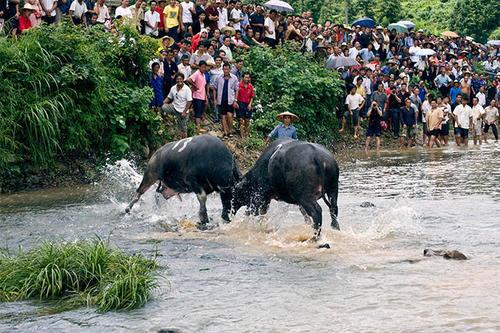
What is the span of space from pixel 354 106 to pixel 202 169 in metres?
14.7

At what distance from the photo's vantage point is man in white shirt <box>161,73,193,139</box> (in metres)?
20.8

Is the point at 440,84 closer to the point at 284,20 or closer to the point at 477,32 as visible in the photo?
the point at 284,20

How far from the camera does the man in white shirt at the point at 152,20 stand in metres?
23.8

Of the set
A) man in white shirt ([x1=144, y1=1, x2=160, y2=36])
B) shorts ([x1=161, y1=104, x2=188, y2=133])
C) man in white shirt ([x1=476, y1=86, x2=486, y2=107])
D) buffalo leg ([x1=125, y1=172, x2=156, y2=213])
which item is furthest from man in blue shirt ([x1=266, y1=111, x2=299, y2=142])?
man in white shirt ([x1=476, y1=86, x2=486, y2=107])

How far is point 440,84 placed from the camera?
32.6m

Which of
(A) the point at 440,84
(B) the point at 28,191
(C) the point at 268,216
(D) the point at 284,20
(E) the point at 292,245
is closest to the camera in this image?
(E) the point at 292,245

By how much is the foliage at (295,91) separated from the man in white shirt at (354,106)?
0.35m

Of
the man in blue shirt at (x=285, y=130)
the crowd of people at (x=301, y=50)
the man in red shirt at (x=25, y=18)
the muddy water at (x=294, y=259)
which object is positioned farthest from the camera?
the crowd of people at (x=301, y=50)

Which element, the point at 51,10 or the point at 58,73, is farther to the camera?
the point at 51,10

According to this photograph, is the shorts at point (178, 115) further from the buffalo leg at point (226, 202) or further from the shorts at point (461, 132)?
the shorts at point (461, 132)

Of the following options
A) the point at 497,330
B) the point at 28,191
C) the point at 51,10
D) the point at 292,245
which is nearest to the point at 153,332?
the point at 497,330

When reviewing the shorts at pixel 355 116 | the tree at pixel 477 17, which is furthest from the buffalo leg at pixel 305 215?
the tree at pixel 477 17

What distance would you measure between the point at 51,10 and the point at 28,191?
19.2 ft

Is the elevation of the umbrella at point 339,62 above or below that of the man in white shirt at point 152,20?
below
